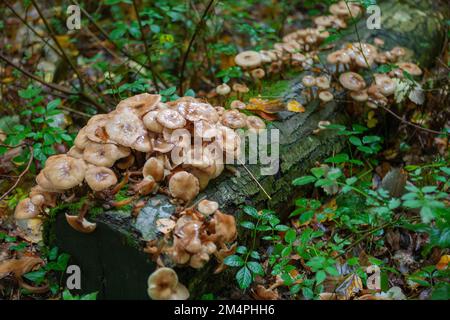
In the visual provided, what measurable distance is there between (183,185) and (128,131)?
0.60 meters

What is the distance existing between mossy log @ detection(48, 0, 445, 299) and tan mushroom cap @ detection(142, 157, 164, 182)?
0.61 feet

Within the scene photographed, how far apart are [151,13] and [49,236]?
2.83 metres

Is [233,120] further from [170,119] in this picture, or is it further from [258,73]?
[258,73]

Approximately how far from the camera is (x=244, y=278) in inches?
127

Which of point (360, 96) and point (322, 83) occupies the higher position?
point (322, 83)

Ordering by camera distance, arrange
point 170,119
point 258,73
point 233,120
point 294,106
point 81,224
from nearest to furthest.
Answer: point 81,224, point 170,119, point 233,120, point 294,106, point 258,73

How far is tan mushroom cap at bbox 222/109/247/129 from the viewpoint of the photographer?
3.77 meters

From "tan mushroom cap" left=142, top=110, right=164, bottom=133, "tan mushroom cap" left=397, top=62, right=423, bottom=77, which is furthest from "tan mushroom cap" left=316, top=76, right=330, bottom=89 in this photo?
"tan mushroom cap" left=142, top=110, right=164, bottom=133

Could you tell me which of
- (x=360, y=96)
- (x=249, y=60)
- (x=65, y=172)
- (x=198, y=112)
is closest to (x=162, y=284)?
→ (x=65, y=172)

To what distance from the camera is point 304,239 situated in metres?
3.42

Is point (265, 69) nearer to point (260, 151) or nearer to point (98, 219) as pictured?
point (260, 151)

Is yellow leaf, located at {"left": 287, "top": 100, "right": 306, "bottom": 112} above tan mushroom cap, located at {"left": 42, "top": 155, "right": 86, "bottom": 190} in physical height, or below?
below

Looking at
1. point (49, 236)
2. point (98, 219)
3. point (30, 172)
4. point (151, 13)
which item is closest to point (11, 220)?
point (30, 172)

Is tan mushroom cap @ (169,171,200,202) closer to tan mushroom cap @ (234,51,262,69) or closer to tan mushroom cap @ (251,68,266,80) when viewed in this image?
tan mushroom cap @ (234,51,262,69)
